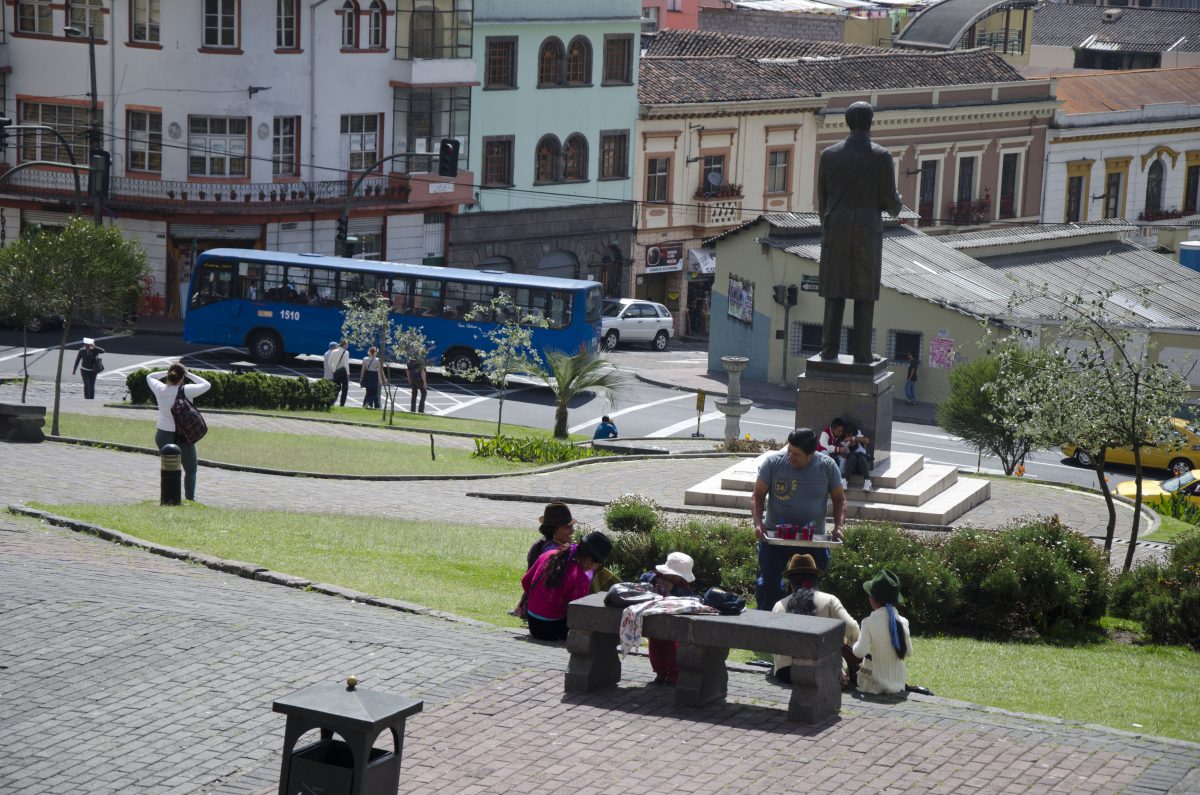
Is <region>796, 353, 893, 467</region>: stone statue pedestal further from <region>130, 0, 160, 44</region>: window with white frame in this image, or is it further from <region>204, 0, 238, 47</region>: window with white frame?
<region>130, 0, 160, 44</region>: window with white frame

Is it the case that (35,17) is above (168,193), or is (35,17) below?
above

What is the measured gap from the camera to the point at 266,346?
134ft

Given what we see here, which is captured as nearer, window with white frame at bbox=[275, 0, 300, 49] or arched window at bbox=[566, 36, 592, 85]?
window with white frame at bbox=[275, 0, 300, 49]

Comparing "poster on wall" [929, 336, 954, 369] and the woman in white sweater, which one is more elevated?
the woman in white sweater

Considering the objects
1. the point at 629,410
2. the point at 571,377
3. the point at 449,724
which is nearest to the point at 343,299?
the point at 629,410

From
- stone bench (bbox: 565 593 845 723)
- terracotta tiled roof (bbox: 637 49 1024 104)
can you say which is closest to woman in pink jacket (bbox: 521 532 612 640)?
stone bench (bbox: 565 593 845 723)

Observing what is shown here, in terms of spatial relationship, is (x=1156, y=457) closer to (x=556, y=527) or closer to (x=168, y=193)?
(x=168, y=193)

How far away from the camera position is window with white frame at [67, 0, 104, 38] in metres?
44.7

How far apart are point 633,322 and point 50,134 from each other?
51.4 ft

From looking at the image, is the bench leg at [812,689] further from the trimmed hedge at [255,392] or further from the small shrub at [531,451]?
the trimmed hedge at [255,392]

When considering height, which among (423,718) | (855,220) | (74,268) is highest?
(855,220)

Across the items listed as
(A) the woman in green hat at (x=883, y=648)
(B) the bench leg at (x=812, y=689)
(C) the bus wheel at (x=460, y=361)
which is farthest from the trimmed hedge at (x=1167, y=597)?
(C) the bus wheel at (x=460, y=361)

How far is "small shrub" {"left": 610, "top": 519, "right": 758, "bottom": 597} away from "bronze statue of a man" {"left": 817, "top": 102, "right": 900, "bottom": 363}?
13.0 ft

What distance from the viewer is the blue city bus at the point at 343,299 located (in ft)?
130
